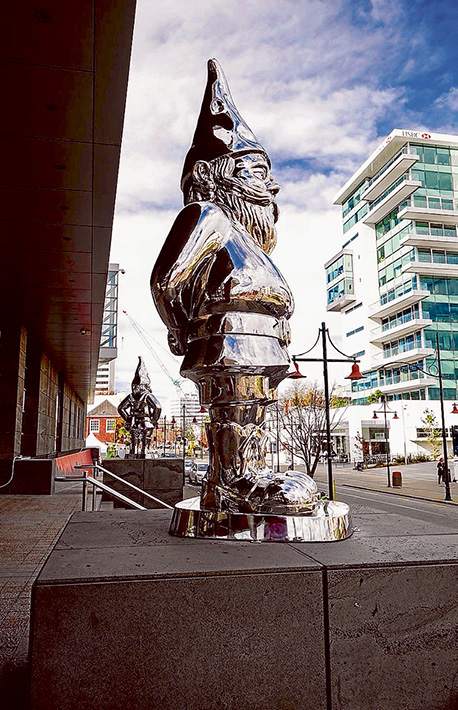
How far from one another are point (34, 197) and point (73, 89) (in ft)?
9.62

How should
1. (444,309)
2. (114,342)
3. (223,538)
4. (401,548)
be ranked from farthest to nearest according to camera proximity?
1. (444,309)
2. (114,342)
3. (223,538)
4. (401,548)

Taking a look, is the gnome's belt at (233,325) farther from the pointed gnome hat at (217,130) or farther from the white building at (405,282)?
the white building at (405,282)

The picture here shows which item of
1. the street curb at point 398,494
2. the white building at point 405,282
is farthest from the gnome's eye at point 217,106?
the white building at point 405,282

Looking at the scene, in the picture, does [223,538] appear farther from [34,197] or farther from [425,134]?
[425,134]

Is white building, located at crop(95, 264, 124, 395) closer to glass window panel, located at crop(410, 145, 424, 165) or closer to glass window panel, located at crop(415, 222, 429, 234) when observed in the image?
glass window panel, located at crop(415, 222, 429, 234)

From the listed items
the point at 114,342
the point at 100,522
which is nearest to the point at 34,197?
the point at 100,522

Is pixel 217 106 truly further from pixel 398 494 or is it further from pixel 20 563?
pixel 398 494

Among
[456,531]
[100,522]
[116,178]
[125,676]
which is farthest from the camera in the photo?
[116,178]

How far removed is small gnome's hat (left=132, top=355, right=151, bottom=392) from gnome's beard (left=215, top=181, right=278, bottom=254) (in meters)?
11.2

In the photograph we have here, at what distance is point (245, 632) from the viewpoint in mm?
1820

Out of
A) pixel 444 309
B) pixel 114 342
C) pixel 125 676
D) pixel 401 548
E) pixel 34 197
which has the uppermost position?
pixel 444 309

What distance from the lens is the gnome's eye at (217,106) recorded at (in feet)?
9.59

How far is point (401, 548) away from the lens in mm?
2189

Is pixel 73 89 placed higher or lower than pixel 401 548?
higher
